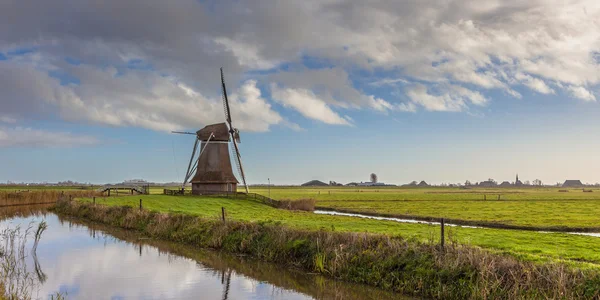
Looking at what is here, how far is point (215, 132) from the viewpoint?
214 feet

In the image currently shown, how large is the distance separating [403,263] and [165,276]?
10.0m

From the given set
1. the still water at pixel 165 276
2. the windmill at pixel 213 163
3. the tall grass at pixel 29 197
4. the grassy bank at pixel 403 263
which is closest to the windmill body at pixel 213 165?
the windmill at pixel 213 163

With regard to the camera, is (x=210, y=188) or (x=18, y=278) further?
(x=210, y=188)

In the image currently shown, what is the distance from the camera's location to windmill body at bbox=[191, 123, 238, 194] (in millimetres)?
64438

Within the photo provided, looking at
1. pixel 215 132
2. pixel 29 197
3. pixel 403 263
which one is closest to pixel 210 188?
pixel 215 132

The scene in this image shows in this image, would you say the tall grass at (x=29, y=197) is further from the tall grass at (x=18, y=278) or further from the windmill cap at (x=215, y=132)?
the tall grass at (x=18, y=278)

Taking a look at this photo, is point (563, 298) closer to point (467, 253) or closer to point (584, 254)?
point (467, 253)

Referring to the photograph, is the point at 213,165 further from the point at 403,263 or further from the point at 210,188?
the point at 403,263

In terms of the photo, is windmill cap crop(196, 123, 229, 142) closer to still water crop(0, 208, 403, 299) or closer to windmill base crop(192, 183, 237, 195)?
windmill base crop(192, 183, 237, 195)

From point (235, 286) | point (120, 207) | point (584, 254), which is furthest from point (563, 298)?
point (120, 207)

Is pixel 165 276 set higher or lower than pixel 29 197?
lower

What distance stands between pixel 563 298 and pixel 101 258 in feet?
68.3

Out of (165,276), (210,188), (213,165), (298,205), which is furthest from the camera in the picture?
(213,165)

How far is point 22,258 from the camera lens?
22.2 meters
